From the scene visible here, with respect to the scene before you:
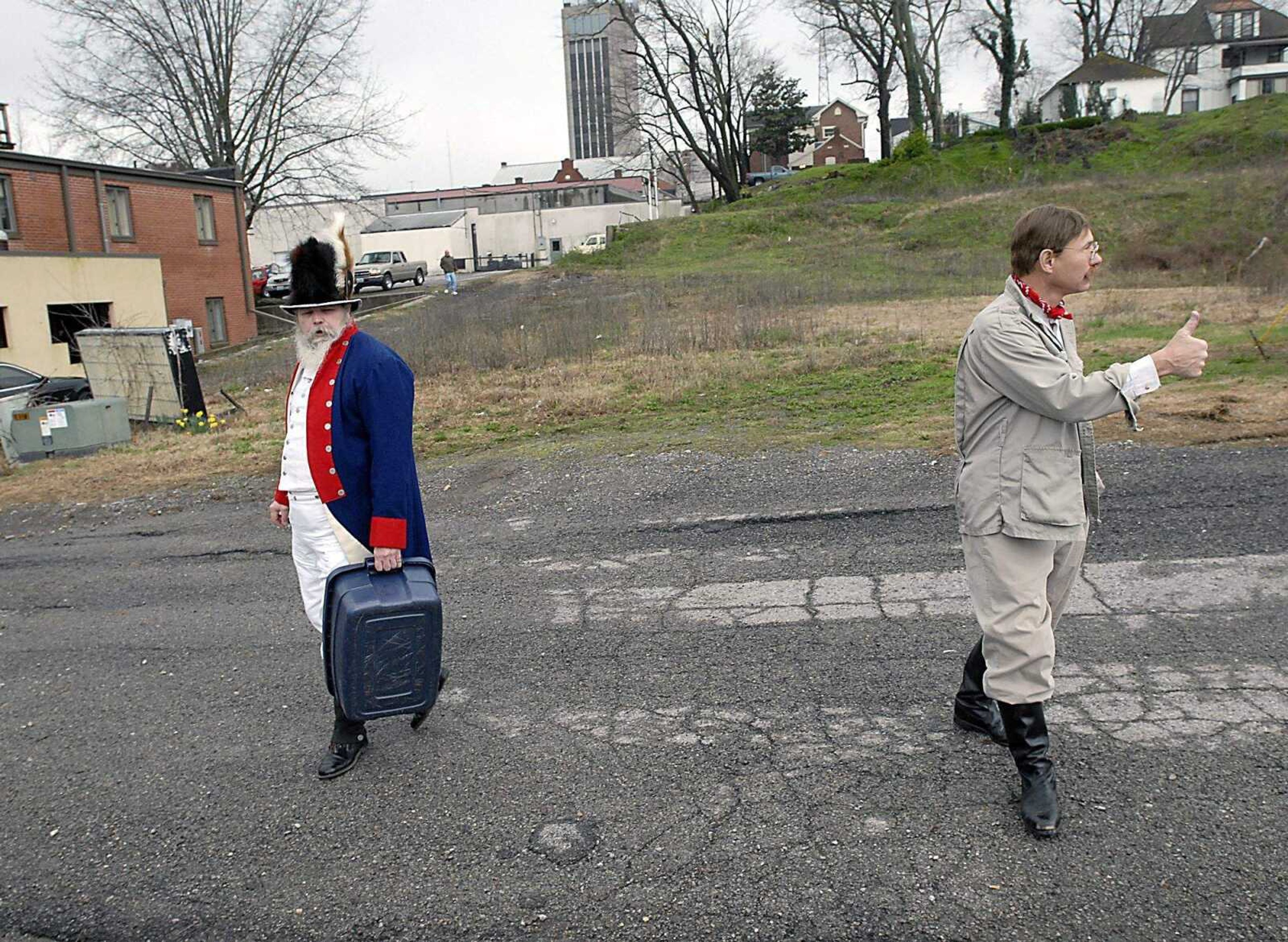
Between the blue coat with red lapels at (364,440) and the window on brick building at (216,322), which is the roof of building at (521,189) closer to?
the window on brick building at (216,322)

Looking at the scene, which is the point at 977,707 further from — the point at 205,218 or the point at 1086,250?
the point at 205,218

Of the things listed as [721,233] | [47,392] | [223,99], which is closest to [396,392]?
[47,392]

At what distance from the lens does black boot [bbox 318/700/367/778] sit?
4.07m

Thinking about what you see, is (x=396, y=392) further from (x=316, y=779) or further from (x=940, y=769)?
(x=940, y=769)

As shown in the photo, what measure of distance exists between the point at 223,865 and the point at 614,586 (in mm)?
3059

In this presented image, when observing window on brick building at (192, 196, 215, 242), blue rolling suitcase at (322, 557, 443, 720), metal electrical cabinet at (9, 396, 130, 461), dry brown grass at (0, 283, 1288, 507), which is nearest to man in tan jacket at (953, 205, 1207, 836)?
blue rolling suitcase at (322, 557, 443, 720)

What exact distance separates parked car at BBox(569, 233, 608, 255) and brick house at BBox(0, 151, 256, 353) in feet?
48.8

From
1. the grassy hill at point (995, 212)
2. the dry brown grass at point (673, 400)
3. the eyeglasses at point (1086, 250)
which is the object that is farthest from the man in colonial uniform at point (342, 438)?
the grassy hill at point (995, 212)

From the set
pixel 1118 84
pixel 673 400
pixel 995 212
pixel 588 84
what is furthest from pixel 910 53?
pixel 588 84

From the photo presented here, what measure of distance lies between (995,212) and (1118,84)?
35.7 m

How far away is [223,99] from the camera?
4694 cm

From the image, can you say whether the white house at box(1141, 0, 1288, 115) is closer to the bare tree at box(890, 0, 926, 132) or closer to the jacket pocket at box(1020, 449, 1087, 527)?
the bare tree at box(890, 0, 926, 132)

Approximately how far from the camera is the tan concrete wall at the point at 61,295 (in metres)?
26.9

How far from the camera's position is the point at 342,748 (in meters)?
4.14
